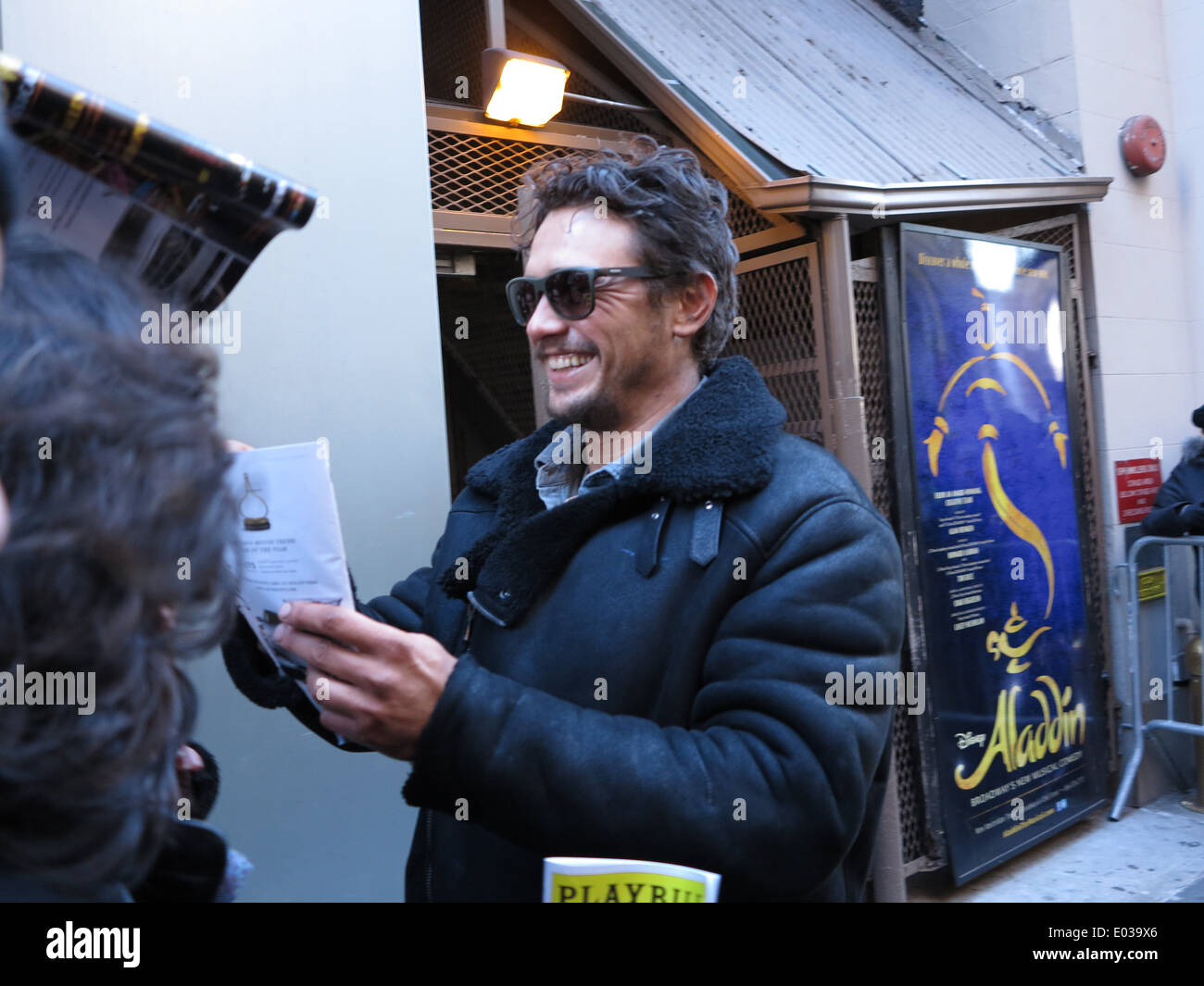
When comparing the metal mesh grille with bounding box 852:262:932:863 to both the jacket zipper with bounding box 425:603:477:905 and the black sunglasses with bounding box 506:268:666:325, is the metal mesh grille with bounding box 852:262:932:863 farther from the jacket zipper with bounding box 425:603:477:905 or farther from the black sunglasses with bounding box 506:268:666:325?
the jacket zipper with bounding box 425:603:477:905

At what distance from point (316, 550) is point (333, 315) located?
5.78ft

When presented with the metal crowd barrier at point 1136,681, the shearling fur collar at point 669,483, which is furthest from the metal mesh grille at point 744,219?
the metal crowd barrier at point 1136,681

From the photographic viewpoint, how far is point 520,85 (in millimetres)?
3398

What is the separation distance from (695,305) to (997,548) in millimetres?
2918

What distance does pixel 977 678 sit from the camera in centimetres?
422

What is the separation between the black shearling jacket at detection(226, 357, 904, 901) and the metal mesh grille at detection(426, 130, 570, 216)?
1.92m

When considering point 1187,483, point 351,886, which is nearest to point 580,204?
point 351,886

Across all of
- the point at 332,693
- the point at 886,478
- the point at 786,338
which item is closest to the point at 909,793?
the point at 886,478

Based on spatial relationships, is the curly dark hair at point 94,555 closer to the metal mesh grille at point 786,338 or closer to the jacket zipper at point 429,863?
the jacket zipper at point 429,863

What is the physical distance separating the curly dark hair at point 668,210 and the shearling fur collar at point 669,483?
237 millimetres

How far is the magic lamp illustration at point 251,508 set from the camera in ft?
4.34

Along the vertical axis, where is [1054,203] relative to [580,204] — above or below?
above

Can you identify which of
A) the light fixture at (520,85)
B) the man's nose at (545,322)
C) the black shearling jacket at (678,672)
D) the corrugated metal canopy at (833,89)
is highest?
the corrugated metal canopy at (833,89)
